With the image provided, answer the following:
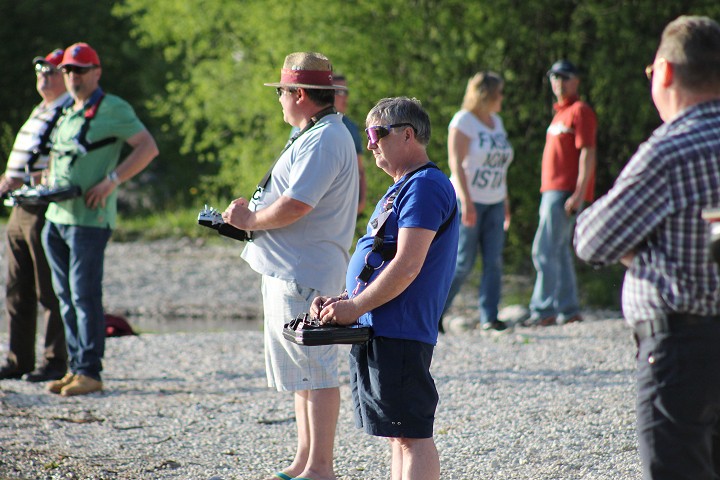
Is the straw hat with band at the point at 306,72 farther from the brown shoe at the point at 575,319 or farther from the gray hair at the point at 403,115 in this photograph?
the brown shoe at the point at 575,319

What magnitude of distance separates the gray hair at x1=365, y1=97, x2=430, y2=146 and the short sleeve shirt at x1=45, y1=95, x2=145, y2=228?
317cm

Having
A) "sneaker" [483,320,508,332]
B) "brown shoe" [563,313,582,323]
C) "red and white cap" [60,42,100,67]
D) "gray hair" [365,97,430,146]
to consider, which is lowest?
"sneaker" [483,320,508,332]

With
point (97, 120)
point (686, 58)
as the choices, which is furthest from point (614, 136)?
point (686, 58)

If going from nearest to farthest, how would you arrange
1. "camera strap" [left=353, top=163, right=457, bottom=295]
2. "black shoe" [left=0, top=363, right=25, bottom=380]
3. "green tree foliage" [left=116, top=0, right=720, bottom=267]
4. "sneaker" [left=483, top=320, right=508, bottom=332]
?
"camera strap" [left=353, top=163, right=457, bottom=295] < "black shoe" [left=0, top=363, right=25, bottom=380] < "sneaker" [left=483, top=320, right=508, bottom=332] < "green tree foliage" [left=116, top=0, right=720, bottom=267]

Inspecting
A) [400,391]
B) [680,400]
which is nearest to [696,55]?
[680,400]

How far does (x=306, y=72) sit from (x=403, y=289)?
1.27m

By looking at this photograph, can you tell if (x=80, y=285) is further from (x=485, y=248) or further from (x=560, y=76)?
(x=560, y=76)

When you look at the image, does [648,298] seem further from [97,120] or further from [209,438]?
[97,120]

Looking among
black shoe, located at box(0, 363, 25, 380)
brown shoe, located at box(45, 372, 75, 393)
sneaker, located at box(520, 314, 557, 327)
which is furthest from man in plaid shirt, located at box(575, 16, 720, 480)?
sneaker, located at box(520, 314, 557, 327)

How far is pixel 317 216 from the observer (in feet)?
14.7

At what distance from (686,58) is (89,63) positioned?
4526 millimetres

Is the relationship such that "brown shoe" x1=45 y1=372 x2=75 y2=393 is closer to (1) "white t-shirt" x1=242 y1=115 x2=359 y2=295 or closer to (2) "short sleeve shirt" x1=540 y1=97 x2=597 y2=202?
(1) "white t-shirt" x1=242 y1=115 x2=359 y2=295

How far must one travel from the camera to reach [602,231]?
285 cm

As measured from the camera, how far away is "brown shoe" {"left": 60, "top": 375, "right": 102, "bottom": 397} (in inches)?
253
